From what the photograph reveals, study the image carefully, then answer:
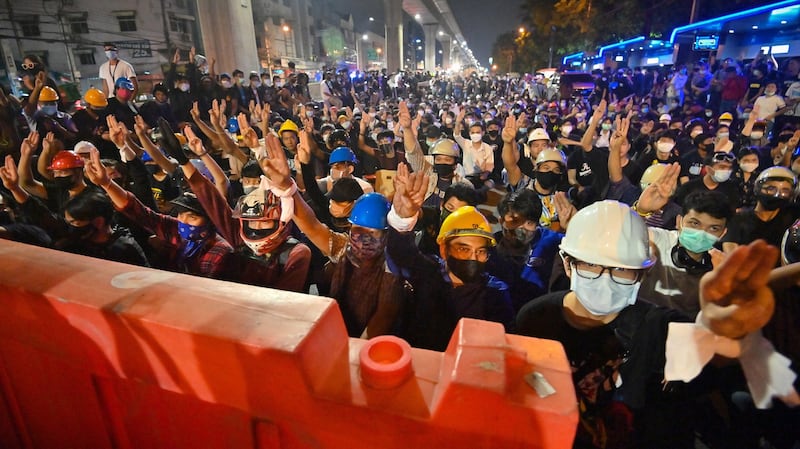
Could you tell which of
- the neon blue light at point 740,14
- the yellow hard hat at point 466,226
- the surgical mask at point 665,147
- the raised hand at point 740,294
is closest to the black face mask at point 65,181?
the yellow hard hat at point 466,226

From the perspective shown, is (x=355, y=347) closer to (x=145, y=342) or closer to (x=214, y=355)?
(x=214, y=355)

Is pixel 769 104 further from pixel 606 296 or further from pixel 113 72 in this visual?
pixel 113 72

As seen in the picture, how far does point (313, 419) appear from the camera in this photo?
1.14 metres

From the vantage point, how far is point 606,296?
2.15 metres

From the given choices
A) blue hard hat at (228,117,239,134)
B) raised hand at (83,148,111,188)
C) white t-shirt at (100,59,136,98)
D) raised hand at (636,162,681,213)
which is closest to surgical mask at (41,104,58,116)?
white t-shirt at (100,59,136,98)

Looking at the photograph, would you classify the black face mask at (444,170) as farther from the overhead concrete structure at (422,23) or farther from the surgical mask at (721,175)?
the overhead concrete structure at (422,23)

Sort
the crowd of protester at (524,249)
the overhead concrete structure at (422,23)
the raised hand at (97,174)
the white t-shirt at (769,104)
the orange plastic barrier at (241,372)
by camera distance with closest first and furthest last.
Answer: the orange plastic barrier at (241,372)
the crowd of protester at (524,249)
the raised hand at (97,174)
the white t-shirt at (769,104)
the overhead concrete structure at (422,23)

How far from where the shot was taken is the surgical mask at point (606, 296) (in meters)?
2.14

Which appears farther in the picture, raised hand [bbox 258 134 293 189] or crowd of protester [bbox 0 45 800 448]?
raised hand [bbox 258 134 293 189]

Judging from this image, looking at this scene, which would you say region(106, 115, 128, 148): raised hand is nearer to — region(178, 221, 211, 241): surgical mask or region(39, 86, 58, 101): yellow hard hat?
region(178, 221, 211, 241): surgical mask

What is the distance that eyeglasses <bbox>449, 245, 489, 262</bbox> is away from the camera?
112 inches

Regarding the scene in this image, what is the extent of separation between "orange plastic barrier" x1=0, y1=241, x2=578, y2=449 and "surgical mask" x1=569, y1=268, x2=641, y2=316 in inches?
42.0

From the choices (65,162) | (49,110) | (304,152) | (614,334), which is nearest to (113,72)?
(49,110)

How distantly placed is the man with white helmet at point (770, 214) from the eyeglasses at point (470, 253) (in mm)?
2663
